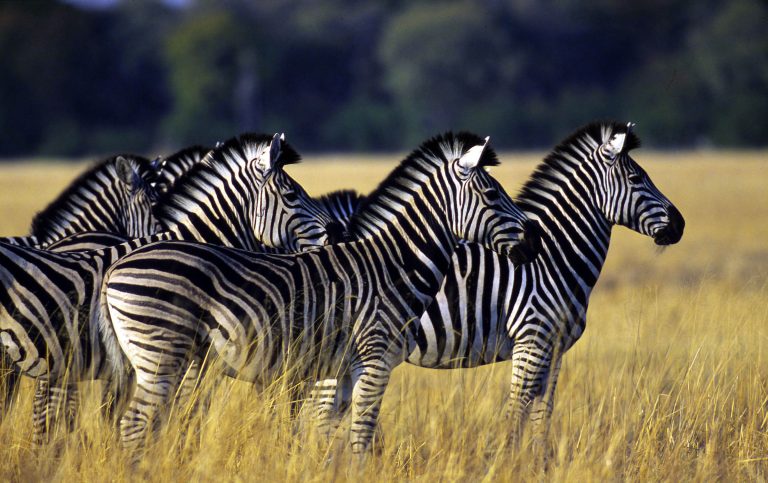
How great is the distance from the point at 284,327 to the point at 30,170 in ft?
127

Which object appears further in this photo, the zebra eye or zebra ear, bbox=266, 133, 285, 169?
zebra ear, bbox=266, 133, 285, 169

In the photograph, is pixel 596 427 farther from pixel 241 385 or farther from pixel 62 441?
pixel 62 441

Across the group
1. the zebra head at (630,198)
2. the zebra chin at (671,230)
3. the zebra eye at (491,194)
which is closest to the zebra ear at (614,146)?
the zebra head at (630,198)

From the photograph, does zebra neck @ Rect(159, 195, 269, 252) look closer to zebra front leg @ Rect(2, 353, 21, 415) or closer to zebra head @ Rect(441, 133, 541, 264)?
zebra front leg @ Rect(2, 353, 21, 415)

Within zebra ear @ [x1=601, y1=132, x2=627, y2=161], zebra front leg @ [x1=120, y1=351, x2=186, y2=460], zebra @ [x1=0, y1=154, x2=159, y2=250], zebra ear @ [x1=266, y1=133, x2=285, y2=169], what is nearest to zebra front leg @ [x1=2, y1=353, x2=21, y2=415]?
zebra front leg @ [x1=120, y1=351, x2=186, y2=460]

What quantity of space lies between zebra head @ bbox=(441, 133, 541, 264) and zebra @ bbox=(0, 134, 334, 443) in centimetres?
122

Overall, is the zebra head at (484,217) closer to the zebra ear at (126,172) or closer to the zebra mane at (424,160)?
the zebra mane at (424,160)

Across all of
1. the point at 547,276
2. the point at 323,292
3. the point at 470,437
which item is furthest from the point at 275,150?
the point at 470,437

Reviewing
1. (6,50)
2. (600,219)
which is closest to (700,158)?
(600,219)

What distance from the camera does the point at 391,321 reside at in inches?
229

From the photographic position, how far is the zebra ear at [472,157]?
6020mm

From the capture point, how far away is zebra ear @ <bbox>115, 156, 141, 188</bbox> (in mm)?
7793

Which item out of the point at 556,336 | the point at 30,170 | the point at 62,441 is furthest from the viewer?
the point at 30,170

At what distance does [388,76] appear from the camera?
68.7 m
